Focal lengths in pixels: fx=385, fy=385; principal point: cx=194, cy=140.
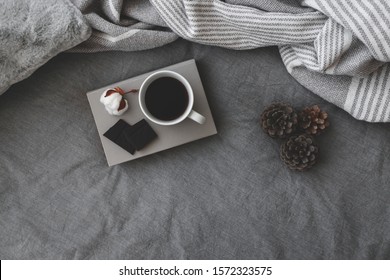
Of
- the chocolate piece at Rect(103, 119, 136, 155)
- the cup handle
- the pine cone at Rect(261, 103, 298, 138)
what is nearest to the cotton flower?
the chocolate piece at Rect(103, 119, 136, 155)

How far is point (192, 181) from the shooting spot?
2.35 feet

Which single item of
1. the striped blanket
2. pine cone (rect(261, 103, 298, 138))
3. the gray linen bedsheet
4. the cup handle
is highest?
the striped blanket

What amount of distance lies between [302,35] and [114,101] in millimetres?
346

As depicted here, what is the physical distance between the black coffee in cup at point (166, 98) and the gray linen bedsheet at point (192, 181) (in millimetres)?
63

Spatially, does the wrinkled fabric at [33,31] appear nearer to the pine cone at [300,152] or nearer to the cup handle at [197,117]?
the cup handle at [197,117]

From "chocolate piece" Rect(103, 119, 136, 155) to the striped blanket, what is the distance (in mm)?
149

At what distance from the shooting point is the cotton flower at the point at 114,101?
68 cm

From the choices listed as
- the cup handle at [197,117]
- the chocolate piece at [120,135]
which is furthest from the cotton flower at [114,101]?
the cup handle at [197,117]

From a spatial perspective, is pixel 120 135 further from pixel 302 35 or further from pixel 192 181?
pixel 302 35

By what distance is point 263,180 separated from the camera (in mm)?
709

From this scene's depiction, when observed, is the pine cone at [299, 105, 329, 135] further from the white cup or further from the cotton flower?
the cotton flower

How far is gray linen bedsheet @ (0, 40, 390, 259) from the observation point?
2.30ft

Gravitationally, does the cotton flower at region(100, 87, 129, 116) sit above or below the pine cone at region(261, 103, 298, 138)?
above

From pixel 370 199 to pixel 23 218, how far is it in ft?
2.09
